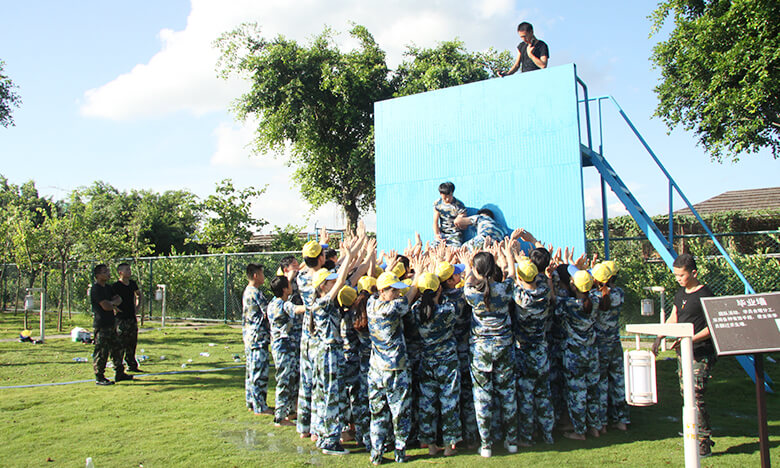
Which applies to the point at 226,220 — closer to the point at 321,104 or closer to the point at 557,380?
the point at 321,104

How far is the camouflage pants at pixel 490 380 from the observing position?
15.9ft

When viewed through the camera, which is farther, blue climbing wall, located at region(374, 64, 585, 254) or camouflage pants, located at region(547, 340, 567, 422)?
blue climbing wall, located at region(374, 64, 585, 254)

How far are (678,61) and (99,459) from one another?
61.2 ft

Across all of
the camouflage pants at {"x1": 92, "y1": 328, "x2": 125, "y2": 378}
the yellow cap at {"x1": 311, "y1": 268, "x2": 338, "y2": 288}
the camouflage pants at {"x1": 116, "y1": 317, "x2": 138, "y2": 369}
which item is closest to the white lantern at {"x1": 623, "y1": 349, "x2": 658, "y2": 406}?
the yellow cap at {"x1": 311, "y1": 268, "x2": 338, "y2": 288}

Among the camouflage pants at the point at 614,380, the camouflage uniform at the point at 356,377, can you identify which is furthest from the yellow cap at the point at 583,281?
the camouflage uniform at the point at 356,377

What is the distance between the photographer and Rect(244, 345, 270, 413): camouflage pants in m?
6.37

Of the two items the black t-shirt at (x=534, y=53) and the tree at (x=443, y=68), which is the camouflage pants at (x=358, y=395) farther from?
the tree at (x=443, y=68)

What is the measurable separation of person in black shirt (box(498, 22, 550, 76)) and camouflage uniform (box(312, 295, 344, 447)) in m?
5.77

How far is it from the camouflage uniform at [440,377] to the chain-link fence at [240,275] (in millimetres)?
6721

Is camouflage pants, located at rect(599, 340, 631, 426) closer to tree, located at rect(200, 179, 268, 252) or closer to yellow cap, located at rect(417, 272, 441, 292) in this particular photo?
yellow cap, located at rect(417, 272, 441, 292)

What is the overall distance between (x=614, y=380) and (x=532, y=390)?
1.21m

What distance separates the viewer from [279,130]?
2270 cm

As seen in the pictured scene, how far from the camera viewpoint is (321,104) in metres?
22.4

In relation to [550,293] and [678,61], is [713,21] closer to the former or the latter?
[678,61]
